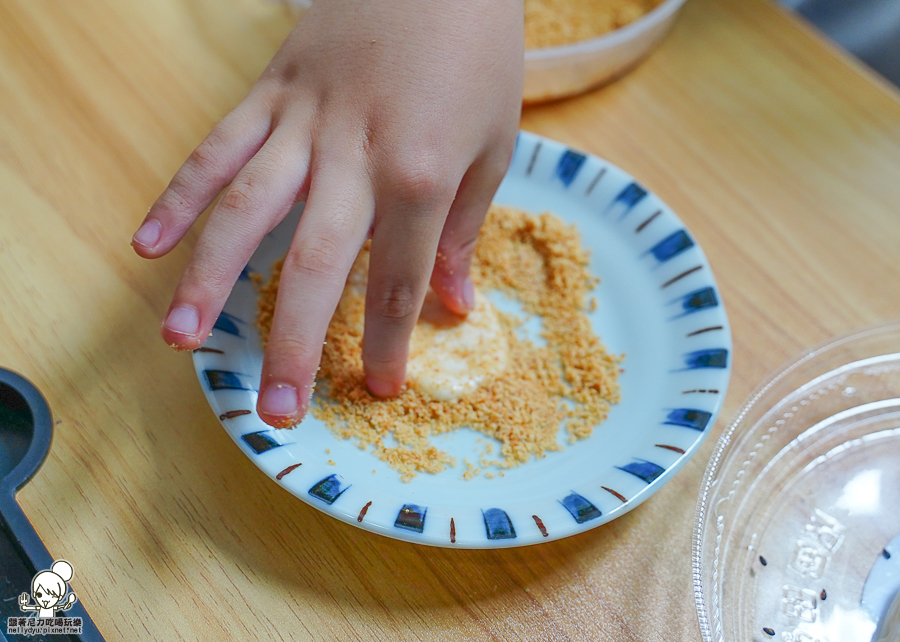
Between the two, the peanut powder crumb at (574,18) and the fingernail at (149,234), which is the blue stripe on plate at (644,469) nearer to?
the fingernail at (149,234)

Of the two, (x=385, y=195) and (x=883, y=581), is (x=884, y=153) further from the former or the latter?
(x=385, y=195)

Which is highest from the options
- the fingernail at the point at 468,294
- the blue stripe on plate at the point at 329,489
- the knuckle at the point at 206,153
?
the fingernail at the point at 468,294

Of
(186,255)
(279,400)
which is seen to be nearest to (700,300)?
(279,400)

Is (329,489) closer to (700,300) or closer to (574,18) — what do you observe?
(700,300)

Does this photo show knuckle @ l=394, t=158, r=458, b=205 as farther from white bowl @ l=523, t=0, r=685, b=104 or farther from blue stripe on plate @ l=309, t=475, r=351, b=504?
white bowl @ l=523, t=0, r=685, b=104

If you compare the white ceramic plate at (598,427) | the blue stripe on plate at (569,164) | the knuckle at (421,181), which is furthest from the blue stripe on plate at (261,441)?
the blue stripe on plate at (569,164)

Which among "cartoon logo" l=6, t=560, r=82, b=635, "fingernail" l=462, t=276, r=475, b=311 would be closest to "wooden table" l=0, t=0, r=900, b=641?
"cartoon logo" l=6, t=560, r=82, b=635
